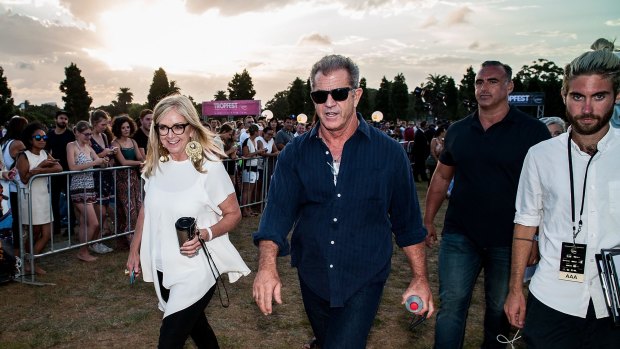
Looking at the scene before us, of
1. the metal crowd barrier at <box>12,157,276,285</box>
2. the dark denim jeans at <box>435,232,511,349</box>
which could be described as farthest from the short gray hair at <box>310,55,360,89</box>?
the metal crowd barrier at <box>12,157,276,285</box>

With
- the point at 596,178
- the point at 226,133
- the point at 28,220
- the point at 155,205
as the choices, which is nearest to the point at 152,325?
the point at 155,205

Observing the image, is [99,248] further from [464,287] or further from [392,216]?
[392,216]

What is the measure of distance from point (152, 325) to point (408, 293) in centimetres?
338

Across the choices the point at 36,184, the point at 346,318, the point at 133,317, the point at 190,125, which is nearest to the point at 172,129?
the point at 190,125

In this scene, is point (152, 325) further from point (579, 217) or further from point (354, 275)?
point (579, 217)

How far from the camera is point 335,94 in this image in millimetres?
2609

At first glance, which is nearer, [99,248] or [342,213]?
[342,213]

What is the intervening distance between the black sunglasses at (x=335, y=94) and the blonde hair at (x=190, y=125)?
1.08 meters

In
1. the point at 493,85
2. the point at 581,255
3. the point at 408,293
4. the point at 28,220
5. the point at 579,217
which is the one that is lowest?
the point at 28,220

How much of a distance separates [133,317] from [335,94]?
3.81 meters

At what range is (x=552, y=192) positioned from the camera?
2529 mm

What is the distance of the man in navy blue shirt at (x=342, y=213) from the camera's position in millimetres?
2574

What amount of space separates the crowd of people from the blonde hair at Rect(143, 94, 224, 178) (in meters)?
0.01

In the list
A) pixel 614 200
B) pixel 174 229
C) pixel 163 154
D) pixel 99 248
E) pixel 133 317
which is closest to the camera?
pixel 614 200
